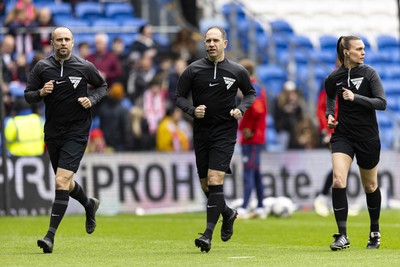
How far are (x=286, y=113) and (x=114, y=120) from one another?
3.86m

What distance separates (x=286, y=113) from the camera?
78.7 ft

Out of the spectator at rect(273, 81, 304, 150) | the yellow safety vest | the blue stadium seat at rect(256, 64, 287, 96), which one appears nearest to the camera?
the yellow safety vest

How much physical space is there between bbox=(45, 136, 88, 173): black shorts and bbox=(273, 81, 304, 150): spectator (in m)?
11.4

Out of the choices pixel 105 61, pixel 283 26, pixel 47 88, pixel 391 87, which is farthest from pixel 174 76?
pixel 47 88

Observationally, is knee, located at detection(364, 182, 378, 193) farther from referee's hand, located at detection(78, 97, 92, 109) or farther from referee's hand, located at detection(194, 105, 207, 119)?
referee's hand, located at detection(78, 97, 92, 109)

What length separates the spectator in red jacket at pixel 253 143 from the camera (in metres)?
18.0

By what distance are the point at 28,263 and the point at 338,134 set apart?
353cm

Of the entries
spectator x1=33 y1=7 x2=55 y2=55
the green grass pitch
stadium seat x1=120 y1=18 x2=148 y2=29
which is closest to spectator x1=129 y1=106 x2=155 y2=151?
spectator x1=33 y1=7 x2=55 y2=55

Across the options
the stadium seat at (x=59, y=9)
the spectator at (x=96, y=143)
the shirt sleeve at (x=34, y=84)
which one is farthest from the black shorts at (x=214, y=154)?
the stadium seat at (x=59, y=9)

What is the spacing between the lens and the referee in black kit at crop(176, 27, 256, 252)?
12445 mm

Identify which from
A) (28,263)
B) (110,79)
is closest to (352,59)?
(28,263)

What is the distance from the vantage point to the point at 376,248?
1258cm

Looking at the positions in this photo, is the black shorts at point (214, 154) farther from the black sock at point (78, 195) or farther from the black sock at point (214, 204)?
the black sock at point (78, 195)

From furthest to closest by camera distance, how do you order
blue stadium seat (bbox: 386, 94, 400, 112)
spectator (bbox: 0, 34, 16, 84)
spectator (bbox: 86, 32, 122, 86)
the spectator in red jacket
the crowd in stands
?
1. blue stadium seat (bbox: 386, 94, 400, 112)
2. spectator (bbox: 86, 32, 122, 86)
3. the crowd in stands
4. spectator (bbox: 0, 34, 16, 84)
5. the spectator in red jacket
